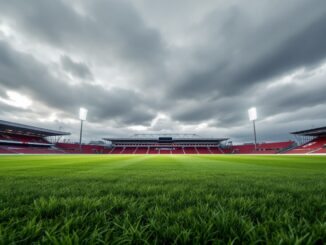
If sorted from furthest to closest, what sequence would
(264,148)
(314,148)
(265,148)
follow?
(264,148) < (265,148) < (314,148)

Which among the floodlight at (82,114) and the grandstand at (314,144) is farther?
the floodlight at (82,114)

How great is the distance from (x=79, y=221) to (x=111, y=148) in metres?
76.7

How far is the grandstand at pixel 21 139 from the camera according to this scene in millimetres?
42681

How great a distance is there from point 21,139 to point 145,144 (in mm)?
47592

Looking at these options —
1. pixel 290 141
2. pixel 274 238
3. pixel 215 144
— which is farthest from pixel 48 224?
pixel 215 144

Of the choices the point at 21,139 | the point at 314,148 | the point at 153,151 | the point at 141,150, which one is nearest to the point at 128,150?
the point at 141,150

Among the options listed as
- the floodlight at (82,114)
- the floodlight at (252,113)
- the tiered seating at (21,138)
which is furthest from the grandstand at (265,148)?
the tiered seating at (21,138)

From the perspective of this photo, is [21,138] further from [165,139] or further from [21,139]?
[165,139]

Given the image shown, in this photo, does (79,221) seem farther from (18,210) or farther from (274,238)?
(274,238)

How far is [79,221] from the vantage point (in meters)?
1.41

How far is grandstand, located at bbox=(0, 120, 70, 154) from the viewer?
4268 centimetres

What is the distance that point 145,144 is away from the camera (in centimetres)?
7519

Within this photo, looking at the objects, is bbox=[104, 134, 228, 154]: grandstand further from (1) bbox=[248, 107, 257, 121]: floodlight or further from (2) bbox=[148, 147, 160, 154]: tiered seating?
(1) bbox=[248, 107, 257, 121]: floodlight

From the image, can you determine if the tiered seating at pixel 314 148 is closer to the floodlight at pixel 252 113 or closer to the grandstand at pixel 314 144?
the grandstand at pixel 314 144
